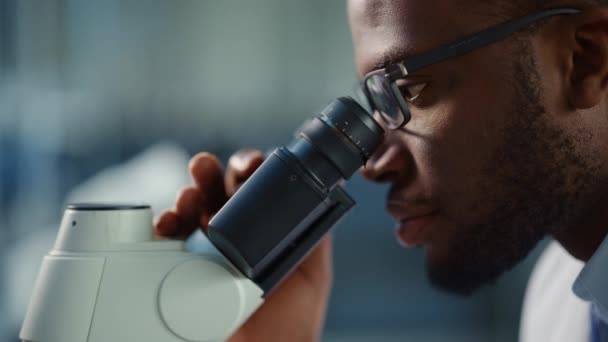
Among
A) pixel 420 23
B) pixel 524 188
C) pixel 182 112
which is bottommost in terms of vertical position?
pixel 182 112

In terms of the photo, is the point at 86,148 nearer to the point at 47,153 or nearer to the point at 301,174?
the point at 47,153

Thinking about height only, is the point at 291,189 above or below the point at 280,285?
above

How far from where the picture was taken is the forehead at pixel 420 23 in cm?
98

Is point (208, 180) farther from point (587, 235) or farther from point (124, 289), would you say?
point (587, 235)

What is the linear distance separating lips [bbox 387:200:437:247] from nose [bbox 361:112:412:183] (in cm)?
5

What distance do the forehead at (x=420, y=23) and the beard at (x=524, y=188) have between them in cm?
8

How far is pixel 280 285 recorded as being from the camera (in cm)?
117

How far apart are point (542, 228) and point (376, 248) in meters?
2.19

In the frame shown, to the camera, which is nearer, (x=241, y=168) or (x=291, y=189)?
(x=291, y=189)

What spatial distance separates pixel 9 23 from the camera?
282 cm

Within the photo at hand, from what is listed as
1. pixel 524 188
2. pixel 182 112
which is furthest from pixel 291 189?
pixel 182 112

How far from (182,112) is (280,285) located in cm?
260

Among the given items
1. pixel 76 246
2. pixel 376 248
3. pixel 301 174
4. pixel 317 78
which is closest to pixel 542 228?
pixel 301 174

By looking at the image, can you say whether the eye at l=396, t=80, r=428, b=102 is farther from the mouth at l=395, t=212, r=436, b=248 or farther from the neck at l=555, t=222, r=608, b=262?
the neck at l=555, t=222, r=608, b=262
